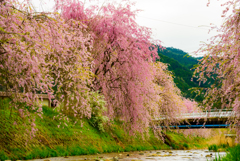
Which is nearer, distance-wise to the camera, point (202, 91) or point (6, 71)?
point (6, 71)

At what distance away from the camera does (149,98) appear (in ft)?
47.7

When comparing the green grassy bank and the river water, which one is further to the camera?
the river water

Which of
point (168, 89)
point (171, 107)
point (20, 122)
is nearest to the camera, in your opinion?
point (20, 122)

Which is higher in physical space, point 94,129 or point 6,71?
point 6,71

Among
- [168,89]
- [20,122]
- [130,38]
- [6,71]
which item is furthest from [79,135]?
[168,89]

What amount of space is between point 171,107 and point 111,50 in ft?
53.4

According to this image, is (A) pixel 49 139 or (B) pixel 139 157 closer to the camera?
(B) pixel 139 157

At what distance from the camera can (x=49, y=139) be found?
13109 millimetres

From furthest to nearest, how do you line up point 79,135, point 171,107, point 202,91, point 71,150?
point 171,107
point 79,135
point 71,150
point 202,91

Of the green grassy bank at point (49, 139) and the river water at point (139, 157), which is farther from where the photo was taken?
the river water at point (139, 157)

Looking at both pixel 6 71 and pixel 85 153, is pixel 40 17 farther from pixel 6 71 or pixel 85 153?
pixel 85 153

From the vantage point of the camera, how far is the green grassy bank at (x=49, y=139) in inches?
408

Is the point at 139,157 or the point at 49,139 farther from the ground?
the point at 49,139

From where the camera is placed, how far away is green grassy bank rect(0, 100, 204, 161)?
10359 mm
